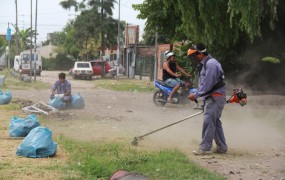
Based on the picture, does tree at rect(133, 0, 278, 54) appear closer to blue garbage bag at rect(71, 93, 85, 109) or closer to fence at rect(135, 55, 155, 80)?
blue garbage bag at rect(71, 93, 85, 109)

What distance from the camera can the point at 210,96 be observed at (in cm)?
805

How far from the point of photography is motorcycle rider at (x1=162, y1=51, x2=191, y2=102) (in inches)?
608

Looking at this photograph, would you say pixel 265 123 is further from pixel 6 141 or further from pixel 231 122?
pixel 6 141

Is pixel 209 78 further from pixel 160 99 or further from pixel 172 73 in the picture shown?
pixel 160 99

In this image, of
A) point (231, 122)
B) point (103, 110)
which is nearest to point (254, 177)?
point (231, 122)

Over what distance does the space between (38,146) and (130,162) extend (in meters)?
1.40

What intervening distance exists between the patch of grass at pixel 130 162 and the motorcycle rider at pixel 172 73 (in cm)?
743

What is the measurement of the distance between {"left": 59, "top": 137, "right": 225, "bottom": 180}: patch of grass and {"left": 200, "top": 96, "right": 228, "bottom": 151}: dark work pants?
0.50 meters

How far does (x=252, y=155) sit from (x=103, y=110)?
744 cm

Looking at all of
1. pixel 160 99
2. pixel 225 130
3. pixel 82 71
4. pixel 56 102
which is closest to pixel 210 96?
pixel 225 130

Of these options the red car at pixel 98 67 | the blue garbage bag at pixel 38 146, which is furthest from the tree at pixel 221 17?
the red car at pixel 98 67

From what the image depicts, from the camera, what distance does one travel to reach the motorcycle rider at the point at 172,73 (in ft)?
50.6

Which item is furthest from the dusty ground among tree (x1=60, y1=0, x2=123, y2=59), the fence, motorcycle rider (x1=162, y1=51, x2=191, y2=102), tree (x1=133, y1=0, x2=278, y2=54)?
tree (x1=60, y1=0, x2=123, y2=59)

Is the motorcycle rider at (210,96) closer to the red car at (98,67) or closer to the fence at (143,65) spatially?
the fence at (143,65)
